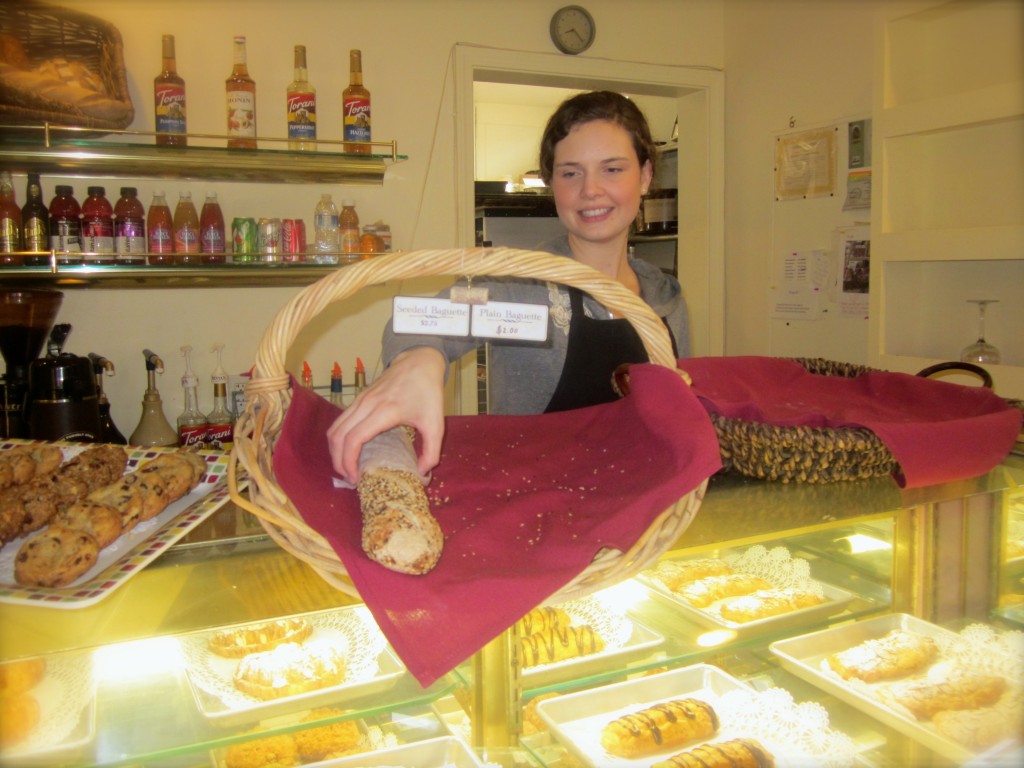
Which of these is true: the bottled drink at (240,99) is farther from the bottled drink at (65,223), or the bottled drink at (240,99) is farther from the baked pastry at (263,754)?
the baked pastry at (263,754)

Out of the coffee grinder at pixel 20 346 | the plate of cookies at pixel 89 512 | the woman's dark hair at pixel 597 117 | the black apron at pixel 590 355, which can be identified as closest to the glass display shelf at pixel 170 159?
the coffee grinder at pixel 20 346

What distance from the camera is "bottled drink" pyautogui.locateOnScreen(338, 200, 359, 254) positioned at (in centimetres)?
262

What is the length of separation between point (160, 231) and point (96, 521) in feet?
6.00

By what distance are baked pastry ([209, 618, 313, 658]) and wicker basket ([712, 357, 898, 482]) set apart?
0.59m

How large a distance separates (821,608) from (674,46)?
2.73 meters

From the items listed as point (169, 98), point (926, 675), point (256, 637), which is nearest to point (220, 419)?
point (169, 98)

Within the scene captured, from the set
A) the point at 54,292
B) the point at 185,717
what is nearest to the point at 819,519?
the point at 185,717

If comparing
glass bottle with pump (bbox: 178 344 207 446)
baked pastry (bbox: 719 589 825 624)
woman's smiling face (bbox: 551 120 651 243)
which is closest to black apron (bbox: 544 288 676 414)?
woman's smiling face (bbox: 551 120 651 243)

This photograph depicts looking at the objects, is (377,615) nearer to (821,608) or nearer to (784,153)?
(821,608)

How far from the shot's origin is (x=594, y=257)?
177 centimetres

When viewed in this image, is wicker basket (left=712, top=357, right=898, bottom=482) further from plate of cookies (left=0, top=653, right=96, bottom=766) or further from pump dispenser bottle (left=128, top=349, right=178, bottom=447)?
pump dispenser bottle (left=128, top=349, right=178, bottom=447)

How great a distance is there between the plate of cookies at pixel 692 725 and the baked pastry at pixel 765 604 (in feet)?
0.31

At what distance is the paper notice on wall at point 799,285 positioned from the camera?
2908 millimetres

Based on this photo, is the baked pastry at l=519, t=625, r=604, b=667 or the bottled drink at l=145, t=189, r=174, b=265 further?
the bottled drink at l=145, t=189, r=174, b=265
